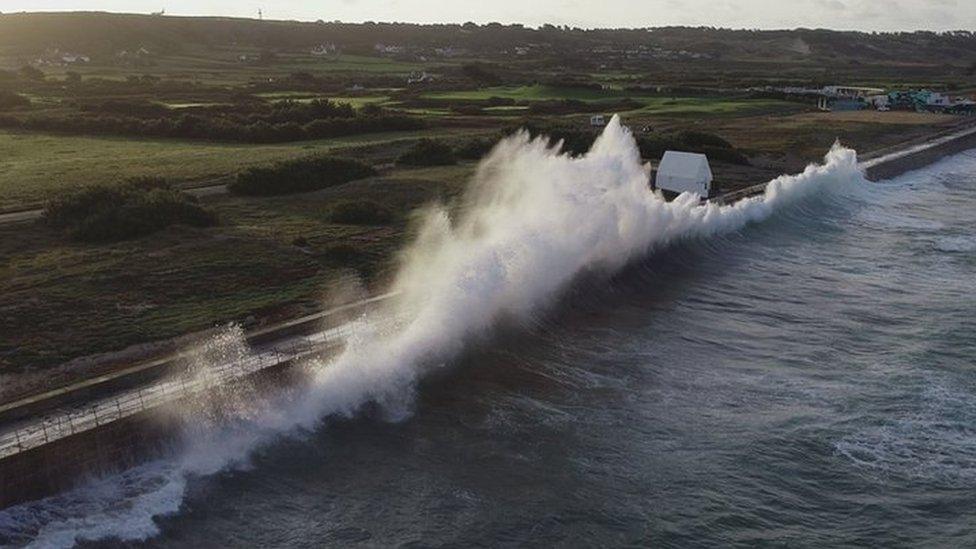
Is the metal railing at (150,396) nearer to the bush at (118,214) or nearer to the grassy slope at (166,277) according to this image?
the grassy slope at (166,277)

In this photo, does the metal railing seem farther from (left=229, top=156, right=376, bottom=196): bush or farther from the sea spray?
(left=229, top=156, right=376, bottom=196): bush

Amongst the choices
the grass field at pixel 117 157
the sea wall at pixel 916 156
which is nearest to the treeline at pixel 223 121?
the grass field at pixel 117 157

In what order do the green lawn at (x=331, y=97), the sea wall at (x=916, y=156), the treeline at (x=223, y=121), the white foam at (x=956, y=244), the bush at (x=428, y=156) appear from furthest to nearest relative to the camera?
the green lawn at (x=331, y=97) → the treeline at (x=223, y=121) → the sea wall at (x=916, y=156) → the bush at (x=428, y=156) → the white foam at (x=956, y=244)

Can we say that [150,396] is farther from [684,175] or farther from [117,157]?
[117,157]

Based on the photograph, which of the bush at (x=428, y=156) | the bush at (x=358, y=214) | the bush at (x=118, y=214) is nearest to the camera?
the bush at (x=118, y=214)

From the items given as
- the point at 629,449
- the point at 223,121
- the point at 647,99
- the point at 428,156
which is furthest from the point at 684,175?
the point at 647,99

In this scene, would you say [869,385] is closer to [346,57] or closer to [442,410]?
[442,410]
